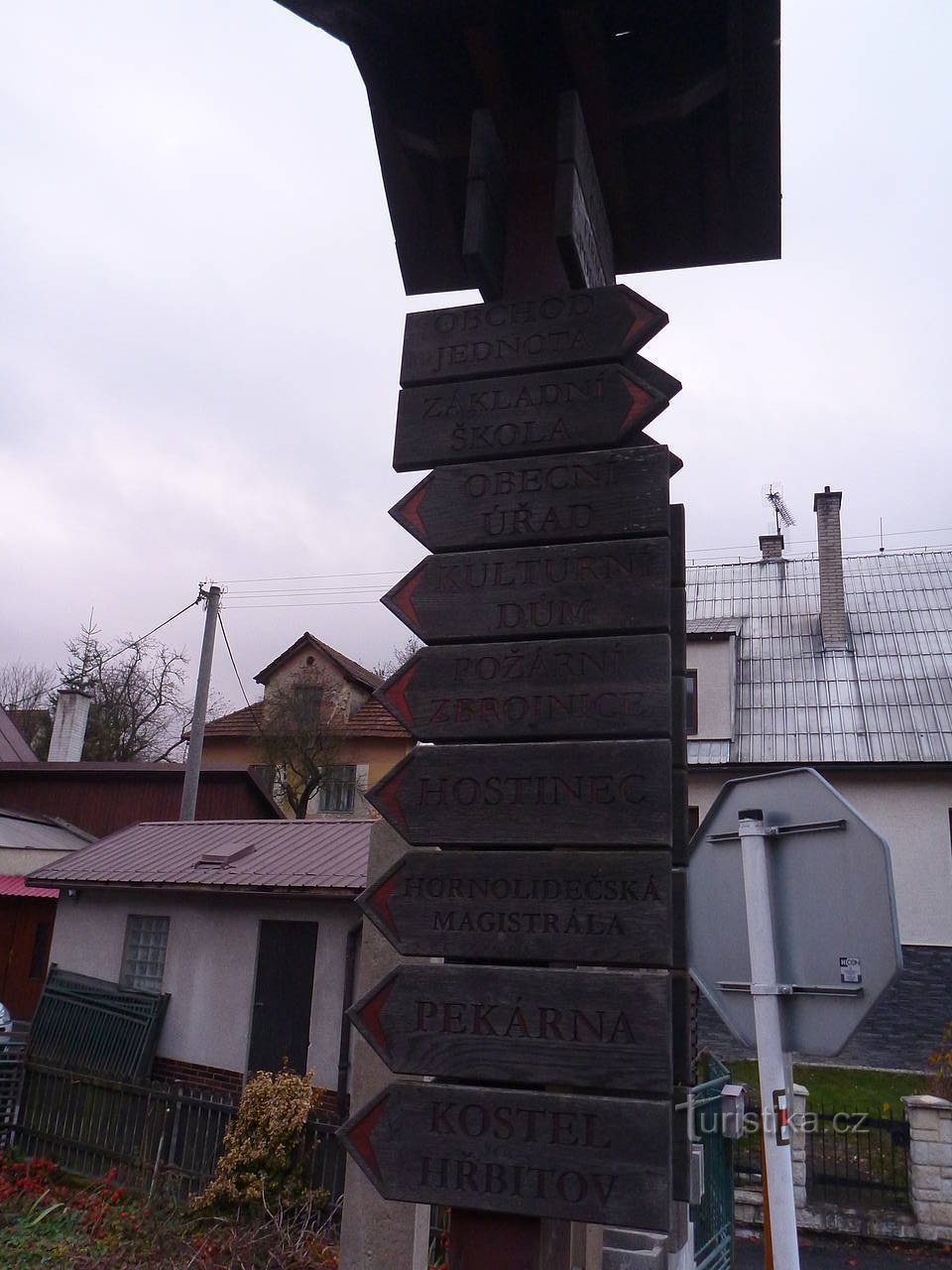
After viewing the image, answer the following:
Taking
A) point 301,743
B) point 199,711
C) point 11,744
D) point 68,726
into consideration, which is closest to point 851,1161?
point 199,711

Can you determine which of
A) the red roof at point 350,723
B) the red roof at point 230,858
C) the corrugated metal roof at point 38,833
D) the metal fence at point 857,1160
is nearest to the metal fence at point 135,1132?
the red roof at point 230,858

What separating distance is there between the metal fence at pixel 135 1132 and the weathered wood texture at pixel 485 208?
8.62 m

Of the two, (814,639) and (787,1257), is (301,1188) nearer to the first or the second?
(787,1257)

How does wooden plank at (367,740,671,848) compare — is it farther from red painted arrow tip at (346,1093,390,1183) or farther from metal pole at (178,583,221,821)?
metal pole at (178,583,221,821)

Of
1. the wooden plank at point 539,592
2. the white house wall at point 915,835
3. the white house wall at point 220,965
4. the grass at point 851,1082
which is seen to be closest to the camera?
the wooden plank at point 539,592

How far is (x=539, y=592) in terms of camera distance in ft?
9.00

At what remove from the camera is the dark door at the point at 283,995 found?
12.9 meters

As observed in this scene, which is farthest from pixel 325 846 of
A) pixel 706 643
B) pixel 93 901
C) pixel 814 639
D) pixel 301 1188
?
pixel 814 639

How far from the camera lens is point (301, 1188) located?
30.2ft

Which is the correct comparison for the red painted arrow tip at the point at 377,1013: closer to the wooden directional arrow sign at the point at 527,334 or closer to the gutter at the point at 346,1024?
the wooden directional arrow sign at the point at 527,334

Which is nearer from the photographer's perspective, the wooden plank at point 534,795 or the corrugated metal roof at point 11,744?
the wooden plank at point 534,795

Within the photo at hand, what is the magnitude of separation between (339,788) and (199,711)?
10.4m

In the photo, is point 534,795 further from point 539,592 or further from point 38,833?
point 38,833

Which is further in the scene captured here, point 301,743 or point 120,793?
point 301,743
